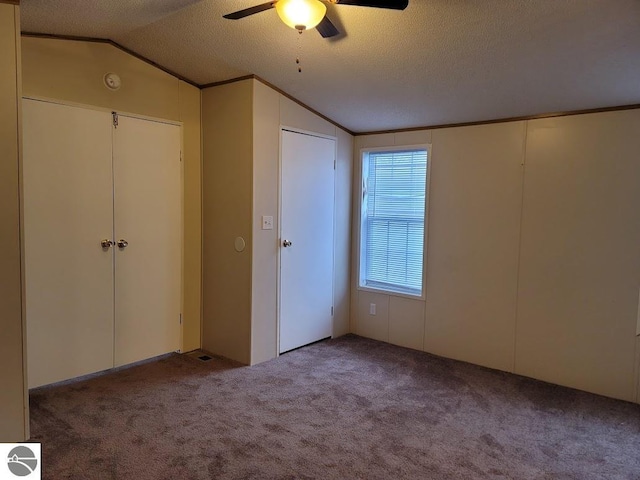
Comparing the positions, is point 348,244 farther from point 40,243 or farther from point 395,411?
A: point 40,243

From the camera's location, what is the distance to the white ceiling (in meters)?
2.35

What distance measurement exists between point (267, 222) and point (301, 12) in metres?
1.90

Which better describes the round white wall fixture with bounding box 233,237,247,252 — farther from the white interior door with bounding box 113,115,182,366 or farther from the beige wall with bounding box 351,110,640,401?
the beige wall with bounding box 351,110,640,401

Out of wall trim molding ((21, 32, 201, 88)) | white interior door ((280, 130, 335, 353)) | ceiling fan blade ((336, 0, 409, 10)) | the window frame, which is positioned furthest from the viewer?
the window frame

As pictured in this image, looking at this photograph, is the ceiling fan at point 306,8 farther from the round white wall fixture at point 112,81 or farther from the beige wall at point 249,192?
the round white wall fixture at point 112,81

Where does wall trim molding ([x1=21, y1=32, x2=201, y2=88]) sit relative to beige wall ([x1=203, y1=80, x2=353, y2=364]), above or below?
above

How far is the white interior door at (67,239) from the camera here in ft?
9.77

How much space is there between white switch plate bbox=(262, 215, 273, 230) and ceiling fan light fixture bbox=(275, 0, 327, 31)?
5.84ft

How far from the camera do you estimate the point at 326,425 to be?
2707 mm

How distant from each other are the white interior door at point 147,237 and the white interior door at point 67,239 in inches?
3.5

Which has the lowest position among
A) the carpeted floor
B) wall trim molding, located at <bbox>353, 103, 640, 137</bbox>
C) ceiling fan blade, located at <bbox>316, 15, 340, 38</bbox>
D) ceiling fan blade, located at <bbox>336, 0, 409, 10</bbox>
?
the carpeted floor

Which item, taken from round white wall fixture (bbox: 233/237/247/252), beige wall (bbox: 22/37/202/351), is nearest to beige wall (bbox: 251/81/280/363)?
round white wall fixture (bbox: 233/237/247/252)

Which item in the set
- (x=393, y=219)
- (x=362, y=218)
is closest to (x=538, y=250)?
(x=393, y=219)

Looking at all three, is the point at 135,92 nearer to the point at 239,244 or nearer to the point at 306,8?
the point at 239,244
